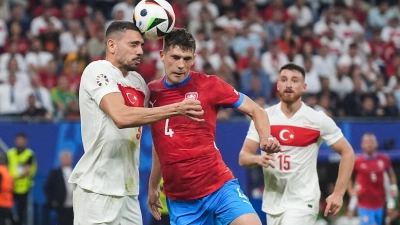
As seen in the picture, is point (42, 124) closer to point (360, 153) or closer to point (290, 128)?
point (360, 153)

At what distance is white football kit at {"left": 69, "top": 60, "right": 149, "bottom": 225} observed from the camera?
711cm

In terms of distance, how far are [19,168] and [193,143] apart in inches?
349

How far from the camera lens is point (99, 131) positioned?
711 cm

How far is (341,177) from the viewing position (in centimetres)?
884

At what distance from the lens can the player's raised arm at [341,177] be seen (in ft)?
28.2

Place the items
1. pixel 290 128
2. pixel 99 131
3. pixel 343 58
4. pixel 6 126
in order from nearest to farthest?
pixel 99 131, pixel 290 128, pixel 6 126, pixel 343 58

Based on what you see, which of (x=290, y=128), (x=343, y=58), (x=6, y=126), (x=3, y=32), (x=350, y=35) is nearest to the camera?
(x=290, y=128)

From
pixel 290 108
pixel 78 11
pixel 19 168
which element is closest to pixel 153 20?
pixel 290 108

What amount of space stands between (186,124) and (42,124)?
9.09 metres

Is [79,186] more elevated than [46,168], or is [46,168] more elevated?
[79,186]

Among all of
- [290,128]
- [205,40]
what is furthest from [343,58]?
[290,128]

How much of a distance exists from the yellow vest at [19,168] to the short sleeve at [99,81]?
8799 mm

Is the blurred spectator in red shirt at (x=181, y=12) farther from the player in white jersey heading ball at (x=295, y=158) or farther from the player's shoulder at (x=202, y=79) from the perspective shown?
the player's shoulder at (x=202, y=79)

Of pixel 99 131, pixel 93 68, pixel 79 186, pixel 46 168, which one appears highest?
Answer: pixel 93 68
